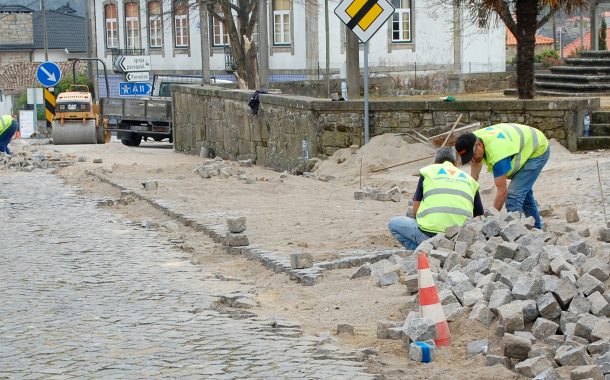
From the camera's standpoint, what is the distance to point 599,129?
1831cm

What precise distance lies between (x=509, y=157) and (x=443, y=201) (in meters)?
1.42

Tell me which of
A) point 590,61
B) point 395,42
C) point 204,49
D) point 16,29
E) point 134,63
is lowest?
point 590,61

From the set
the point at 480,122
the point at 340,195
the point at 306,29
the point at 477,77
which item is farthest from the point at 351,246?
the point at 306,29

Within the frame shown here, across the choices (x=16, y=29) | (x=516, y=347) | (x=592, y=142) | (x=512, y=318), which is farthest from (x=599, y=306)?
(x=16, y=29)

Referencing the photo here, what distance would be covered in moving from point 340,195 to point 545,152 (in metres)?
4.91

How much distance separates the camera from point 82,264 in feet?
37.5

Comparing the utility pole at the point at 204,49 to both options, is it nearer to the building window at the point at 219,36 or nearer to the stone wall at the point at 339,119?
the stone wall at the point at 339,119

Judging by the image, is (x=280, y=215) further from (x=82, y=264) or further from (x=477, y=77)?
(x=477, y=77)

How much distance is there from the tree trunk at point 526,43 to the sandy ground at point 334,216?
2.64 metres

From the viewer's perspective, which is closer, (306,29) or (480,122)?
(480,122)

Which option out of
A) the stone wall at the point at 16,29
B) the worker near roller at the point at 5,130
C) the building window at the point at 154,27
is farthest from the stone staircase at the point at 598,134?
the stone wall at the point at 16,29

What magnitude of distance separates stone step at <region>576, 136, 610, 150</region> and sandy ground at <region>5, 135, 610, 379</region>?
39 centimetres

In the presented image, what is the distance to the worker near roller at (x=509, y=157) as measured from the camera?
36.1 feet

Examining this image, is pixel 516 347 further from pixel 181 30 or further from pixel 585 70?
pixel 181 30
